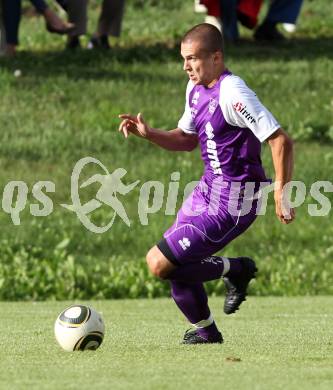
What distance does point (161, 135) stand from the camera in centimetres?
922

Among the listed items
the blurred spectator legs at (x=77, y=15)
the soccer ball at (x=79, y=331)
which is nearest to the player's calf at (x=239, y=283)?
the soccer ball at (x=79, y=331)

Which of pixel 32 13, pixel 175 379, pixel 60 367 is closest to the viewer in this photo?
pixel 175 379

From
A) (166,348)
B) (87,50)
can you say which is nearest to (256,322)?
(166,348)

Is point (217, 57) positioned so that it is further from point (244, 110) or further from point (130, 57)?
point (130, 57)

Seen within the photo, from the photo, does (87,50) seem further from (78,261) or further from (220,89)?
(220,89)

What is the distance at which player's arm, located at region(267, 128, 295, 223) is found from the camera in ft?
27.7

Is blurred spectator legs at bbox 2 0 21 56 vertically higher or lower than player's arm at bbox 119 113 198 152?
Result: lower

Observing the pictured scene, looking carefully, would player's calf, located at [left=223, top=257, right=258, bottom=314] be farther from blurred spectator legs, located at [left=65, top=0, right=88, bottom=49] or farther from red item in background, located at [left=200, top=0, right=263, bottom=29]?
red item in background, located at [left=200, top=0, right=263, bottom=29]

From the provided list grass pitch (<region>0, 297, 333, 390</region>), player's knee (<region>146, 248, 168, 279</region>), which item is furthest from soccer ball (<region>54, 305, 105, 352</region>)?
player's knee (<region>146, 248, 168, 279</region>)

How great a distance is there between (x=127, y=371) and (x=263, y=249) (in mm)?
9096

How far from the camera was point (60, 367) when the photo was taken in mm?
7648

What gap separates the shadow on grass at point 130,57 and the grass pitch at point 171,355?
9070 mm

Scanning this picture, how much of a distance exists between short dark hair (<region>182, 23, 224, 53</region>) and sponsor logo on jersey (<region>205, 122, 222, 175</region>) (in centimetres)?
49

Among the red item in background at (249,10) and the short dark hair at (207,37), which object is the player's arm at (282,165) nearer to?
the short dark hair at (207,37)
